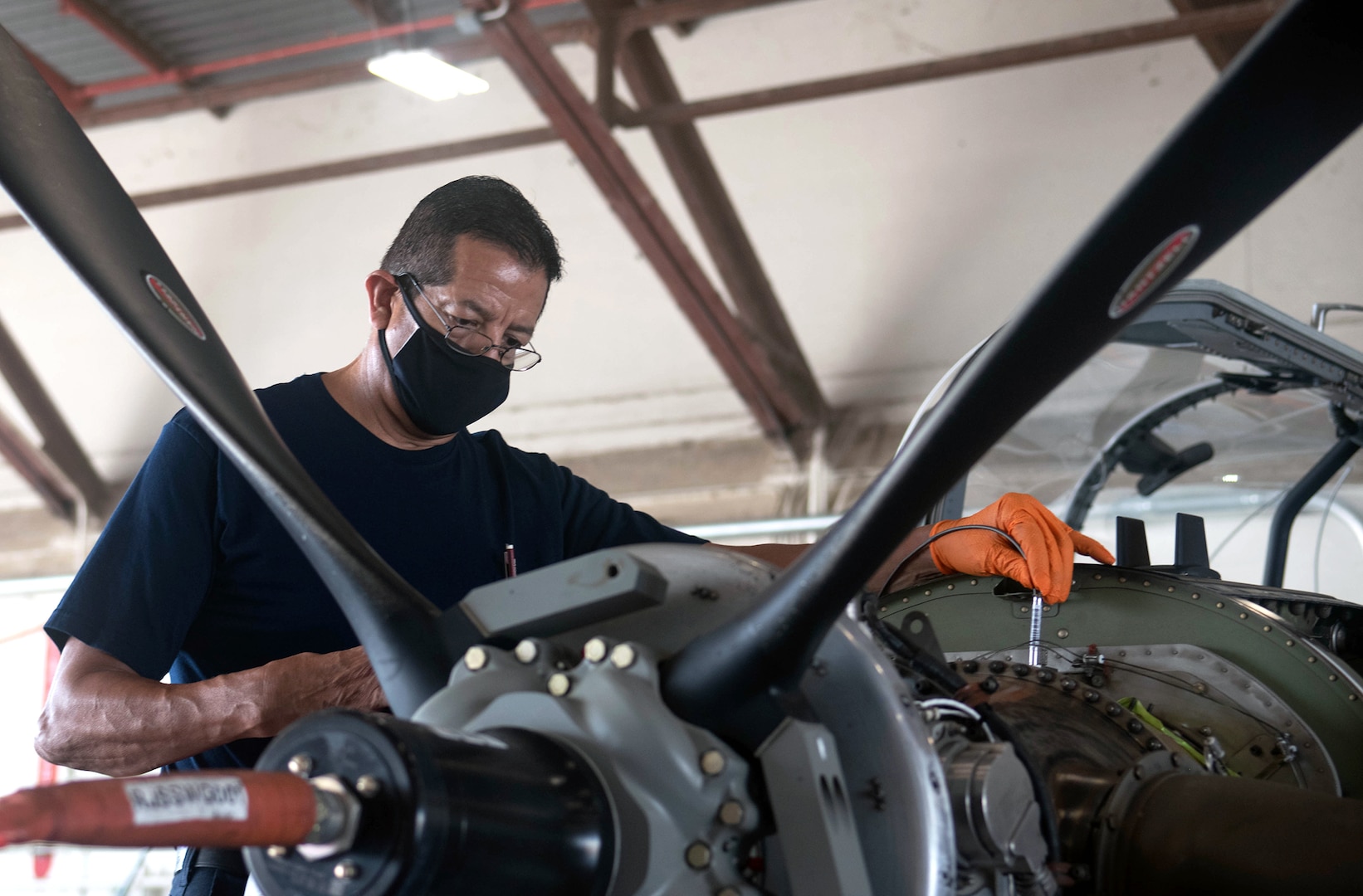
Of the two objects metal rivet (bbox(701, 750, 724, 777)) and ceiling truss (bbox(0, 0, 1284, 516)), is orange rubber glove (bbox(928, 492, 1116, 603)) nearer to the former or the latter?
metal rivet (bbox(701, 750, 724, 777))

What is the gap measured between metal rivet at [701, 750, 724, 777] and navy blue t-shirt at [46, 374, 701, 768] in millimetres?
995

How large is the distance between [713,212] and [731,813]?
22.0 feet

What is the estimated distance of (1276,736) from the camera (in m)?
1.91

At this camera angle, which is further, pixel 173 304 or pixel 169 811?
pixel 173 304

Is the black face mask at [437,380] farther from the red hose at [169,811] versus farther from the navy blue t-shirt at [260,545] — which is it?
the red hose at [169,811]

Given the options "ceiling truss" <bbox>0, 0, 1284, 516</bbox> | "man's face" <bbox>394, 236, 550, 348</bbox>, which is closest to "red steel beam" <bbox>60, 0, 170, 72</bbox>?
"ceiling truss" <bbox>0, 0, 1284, 516</bbox>

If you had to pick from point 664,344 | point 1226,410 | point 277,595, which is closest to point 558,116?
point 664,344

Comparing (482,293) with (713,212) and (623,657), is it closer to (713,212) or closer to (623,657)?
(623,657)

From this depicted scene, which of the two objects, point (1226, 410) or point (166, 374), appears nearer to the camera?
point (166, 374)

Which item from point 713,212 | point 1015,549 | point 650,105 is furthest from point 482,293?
point 713,212

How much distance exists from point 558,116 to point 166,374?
5540mm

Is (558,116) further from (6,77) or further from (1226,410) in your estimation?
(6,77)

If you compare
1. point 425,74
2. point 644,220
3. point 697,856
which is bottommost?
point 697,856

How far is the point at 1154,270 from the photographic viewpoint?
85 centimetres
